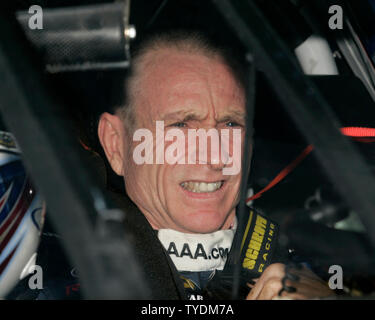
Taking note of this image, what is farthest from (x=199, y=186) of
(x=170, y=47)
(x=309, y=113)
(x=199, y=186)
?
(x=309, y=113)

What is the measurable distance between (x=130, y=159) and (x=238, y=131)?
0.46 meters

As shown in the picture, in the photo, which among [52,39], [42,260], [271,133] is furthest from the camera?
[271,133]

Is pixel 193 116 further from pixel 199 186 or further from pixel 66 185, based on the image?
pixel 66 185

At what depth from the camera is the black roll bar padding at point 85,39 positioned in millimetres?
1015

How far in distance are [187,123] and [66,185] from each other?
1038mm

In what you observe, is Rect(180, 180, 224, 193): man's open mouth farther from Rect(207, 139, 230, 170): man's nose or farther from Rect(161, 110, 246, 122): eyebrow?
Rect(161, 110, 246, 122): eyebrow

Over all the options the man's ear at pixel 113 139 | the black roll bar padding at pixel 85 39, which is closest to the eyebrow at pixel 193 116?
the man's ear at pixel 113 139

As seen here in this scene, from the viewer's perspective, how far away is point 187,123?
1722mm

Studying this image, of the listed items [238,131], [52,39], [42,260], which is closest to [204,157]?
[238,131]

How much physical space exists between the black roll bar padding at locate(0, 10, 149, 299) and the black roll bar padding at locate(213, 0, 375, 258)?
1.41 feet

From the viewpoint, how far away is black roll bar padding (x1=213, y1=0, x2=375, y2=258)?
0.88 m

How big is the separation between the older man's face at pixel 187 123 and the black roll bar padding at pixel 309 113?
0.74 m

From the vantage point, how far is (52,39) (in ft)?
3.35
